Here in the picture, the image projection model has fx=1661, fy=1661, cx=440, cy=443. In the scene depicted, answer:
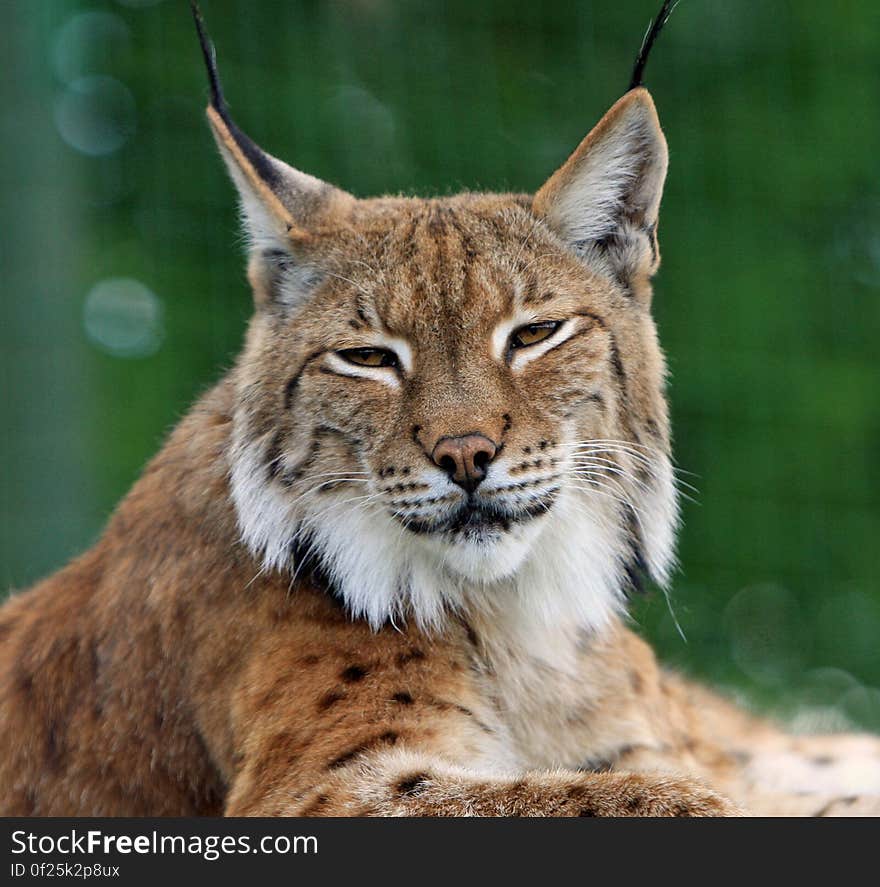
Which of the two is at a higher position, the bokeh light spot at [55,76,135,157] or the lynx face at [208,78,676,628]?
the bokeh light spot at [55,76,135,157]

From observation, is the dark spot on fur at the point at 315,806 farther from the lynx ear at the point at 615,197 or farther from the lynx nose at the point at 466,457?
the lynx ear at the point at 615,197

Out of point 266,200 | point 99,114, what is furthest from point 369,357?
point 99,114

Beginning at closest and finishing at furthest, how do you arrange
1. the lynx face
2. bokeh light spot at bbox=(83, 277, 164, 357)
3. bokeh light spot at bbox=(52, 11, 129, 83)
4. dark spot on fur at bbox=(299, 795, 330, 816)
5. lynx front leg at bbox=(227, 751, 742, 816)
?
lynx front leg at bbox=(227, 751, 742, 816) → dark spot on fur at bbox=(299, 795, 330, 816) → the lynx face → bokeh light spot at bbox=(52, 11, 129, 83) → bokeh light spot at bbox=(83, 277, 164, 357)

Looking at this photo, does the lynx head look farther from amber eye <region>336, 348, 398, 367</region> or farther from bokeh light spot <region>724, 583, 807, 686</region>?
bokeh light spot <region>724, 583, 807, 686</region>

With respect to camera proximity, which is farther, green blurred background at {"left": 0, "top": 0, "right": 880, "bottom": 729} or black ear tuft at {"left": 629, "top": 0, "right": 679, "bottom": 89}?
green blurred background at {"left": 0, "top": 0, "right": 880, "bottom": 729}

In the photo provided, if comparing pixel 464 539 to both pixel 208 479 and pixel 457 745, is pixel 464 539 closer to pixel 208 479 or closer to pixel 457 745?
pixel 457 745

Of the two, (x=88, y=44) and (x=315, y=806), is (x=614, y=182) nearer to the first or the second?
(x=315, y=806)

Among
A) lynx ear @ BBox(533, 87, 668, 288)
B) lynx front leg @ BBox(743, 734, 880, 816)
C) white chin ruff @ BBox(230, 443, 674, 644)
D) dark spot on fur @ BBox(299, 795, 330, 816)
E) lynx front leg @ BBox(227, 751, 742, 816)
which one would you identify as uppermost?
lynx ear @ BBox(533, 87, 668, 288)

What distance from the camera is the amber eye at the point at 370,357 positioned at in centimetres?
375

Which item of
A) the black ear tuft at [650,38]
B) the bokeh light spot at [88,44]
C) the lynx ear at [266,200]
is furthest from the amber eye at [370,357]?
the bokeh light spot at [88,44]

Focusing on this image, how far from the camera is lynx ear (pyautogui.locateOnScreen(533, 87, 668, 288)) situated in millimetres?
3826

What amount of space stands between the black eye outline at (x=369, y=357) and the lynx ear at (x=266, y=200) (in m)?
0.26

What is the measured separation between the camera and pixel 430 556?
3.74 m

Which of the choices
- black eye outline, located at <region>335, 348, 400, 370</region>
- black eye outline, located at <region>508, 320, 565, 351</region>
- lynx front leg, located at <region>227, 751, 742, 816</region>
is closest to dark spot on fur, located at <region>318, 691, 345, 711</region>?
lynx front leg, located at <region>227, 751, 742, 816</region>
